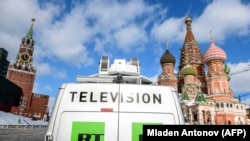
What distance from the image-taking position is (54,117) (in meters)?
3.39

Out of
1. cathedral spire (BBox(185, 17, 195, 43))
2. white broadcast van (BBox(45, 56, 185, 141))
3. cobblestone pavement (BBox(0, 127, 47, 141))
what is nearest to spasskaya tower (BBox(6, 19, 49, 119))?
cobblestone pavement (BBox(0, 127, 47, 141))

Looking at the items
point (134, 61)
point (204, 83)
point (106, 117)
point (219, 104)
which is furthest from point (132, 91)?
point (204, 83)

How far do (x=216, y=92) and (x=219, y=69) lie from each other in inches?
260

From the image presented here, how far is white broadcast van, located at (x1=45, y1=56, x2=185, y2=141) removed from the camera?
322cm

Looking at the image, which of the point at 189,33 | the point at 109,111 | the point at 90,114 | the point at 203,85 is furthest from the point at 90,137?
the point at 189,33

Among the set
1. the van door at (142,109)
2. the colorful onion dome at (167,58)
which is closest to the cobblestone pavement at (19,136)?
the van door at (142,109)

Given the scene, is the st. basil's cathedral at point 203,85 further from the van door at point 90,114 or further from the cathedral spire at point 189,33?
the van door at point 90,114

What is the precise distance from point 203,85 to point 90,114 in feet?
231

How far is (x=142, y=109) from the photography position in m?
3.43

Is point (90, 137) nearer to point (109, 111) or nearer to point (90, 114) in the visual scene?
point (90, 114)

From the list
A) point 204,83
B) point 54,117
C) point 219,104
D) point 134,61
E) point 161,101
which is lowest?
point 54,117

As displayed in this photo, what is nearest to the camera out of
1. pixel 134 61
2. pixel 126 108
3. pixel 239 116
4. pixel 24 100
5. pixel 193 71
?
pixel 126 108

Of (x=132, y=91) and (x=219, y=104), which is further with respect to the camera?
(x=219, y=104)

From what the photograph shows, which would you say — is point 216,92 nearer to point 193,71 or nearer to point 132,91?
point 193,71
